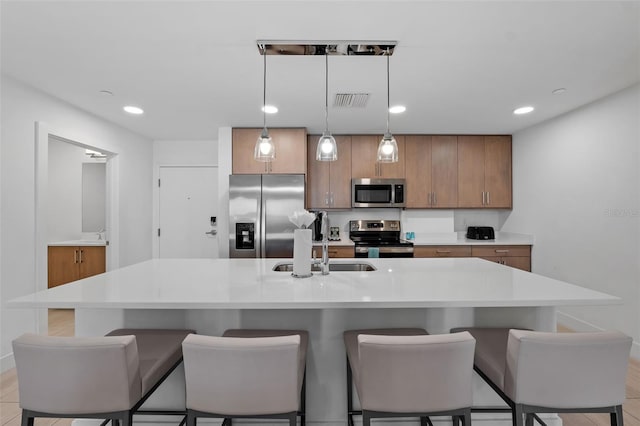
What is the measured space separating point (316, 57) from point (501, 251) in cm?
338

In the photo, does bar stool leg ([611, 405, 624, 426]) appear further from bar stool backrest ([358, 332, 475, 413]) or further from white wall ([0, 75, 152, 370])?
white wall ([0, 75, 152, 370])

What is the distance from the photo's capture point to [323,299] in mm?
1450

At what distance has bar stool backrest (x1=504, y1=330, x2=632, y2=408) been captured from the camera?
118 cm

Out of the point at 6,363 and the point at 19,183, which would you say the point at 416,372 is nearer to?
the point at 6,363

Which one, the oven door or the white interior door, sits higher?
the white interior door

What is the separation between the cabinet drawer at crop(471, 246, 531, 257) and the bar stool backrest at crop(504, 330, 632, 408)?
3.16m

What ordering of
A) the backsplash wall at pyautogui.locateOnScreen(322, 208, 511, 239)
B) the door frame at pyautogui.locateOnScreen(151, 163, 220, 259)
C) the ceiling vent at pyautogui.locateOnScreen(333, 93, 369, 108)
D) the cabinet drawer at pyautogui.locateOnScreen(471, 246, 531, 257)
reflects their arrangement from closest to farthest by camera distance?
1. the ceiling vent at pyautogui.locateOnScreen(333, 93, 369, 108)
2. the cabinet drawer at pyautogui.locateOnScreen(471, 246, 531, 257)
3. the backsplash wall at pyautogui.locateOnScreen(322, 208, 511, 239)
4. the door frame at pyautogui.locateOnScreen(151, 163, 220, 259)

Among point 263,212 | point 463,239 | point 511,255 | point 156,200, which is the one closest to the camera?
point 263,212

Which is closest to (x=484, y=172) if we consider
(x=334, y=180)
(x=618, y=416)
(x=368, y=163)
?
(x=368, y=163)

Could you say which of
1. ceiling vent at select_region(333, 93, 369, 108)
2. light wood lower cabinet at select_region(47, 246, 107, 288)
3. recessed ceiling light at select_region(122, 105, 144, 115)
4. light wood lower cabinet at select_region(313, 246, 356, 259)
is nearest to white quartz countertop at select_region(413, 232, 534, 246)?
light wood lower cabinet at select_region(313, 246, 356, 259)

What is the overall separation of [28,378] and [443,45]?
2579mm

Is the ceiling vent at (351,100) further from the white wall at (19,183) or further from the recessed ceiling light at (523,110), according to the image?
the white wall at (19,183)

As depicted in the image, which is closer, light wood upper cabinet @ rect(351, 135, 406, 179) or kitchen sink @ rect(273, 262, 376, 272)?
kitchen sink @ rect(273, 262, 376, 272)

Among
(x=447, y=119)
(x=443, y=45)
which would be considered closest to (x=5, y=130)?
(x=443, y=45)
